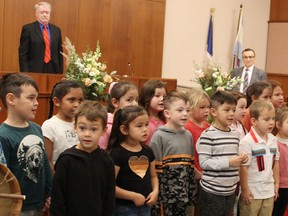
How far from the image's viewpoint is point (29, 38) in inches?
277

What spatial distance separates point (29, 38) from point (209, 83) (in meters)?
3.03

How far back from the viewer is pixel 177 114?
11.5 ft

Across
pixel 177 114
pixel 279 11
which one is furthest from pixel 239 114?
pixel 279 11

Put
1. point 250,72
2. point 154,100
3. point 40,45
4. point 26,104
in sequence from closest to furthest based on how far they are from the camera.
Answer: point 26,104 → point 154,100 → point 40,45 → point 250,72

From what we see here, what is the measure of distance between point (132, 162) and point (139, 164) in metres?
0.05

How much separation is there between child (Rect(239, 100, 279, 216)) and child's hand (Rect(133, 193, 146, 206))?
3.27 ft

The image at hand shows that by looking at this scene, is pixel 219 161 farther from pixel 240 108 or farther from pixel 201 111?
pixel 240 108

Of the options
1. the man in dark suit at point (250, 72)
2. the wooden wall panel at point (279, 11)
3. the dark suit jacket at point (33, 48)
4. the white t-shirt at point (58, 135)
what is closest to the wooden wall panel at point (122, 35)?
the man in dark suit at point (250, 72)

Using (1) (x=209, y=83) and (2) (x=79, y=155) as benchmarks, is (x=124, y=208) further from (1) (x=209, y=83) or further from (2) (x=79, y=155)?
(1) (x=209, y=83)

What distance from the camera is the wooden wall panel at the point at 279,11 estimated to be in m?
12.2

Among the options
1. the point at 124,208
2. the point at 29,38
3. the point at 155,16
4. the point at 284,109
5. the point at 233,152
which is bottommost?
the point at 124,208

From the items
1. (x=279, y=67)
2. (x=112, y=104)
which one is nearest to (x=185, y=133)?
(x=112, y=104)

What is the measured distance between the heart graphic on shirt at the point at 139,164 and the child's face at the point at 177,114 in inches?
20.2

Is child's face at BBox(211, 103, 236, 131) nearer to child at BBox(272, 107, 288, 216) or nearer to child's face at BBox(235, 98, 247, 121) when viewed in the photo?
child's face at BBox(235, 98, 247, 121)
